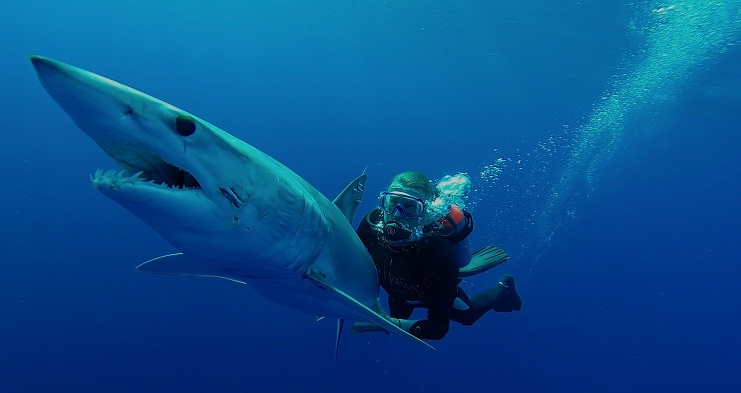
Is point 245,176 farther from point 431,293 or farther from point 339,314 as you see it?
point 431,293

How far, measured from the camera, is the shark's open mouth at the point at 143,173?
71.2 inches

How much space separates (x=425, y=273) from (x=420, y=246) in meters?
0.28

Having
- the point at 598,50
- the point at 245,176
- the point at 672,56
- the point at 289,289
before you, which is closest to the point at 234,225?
the point at 245,176

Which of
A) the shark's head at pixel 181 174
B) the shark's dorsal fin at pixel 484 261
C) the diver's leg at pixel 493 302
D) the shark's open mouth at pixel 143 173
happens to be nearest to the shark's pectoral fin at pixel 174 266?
the shark's head at pixel 181 174

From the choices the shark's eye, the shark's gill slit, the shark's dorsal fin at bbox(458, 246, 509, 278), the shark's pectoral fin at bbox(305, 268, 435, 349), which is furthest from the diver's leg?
the shark's eye

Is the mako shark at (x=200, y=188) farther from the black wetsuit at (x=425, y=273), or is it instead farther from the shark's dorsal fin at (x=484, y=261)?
the shark's dorsal fin at (x=484, y=261)

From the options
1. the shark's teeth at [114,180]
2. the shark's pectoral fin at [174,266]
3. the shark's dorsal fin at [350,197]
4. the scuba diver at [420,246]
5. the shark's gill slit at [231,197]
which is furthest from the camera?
the shark's dorsal fin at [350,197]

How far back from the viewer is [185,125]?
1.92m

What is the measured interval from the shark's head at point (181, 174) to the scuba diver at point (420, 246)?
1633mm

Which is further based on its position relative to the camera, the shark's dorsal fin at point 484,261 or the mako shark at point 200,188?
the shark's dorsal fin at point 484,261

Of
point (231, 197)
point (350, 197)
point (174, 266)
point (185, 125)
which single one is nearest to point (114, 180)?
point (185, 125)

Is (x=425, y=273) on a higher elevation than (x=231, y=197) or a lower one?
lower

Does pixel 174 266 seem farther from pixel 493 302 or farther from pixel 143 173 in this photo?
pixel 493 302

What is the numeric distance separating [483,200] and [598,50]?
16059mm
